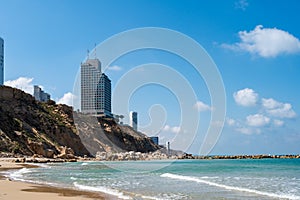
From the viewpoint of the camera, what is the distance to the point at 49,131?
82.5 m

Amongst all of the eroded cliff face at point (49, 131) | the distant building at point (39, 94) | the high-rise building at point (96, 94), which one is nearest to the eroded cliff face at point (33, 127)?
the eroded cliff face at point (49, 131)

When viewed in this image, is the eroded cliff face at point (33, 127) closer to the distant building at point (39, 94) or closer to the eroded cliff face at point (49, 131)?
the eroded cliff face at point (49, 131)

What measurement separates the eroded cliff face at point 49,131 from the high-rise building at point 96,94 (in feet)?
43.7

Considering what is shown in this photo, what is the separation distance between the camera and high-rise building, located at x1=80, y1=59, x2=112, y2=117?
396 feet

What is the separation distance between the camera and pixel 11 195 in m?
14.1

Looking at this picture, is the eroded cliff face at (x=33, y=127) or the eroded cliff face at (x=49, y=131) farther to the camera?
the eroded cliff face at (x=49, y=131)

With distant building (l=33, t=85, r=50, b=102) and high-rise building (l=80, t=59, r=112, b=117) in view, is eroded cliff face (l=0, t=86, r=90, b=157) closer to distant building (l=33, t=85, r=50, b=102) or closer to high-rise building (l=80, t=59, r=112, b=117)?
high-rise building (l=80, t=59, r=112, b=117)

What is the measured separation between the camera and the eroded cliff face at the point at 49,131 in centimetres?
6875

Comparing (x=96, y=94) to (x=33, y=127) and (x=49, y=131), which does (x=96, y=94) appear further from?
(x=33, y=127)

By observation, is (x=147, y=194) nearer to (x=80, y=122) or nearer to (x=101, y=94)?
(x=80, y=122)

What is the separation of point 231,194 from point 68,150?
63.9 meters

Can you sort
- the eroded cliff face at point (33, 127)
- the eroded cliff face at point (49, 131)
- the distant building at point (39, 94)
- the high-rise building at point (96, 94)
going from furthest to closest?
the distant building at point (39, 94)
the high-rise building at point (96, 94)
the eroded cliff face at point (49, 131)
the eroded cliff face at point (33, 127)

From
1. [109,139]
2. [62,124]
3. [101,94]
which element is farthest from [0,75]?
[62,124]

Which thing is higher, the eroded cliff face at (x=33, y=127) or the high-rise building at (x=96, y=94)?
the high-rise building at (x=96, y=94)
